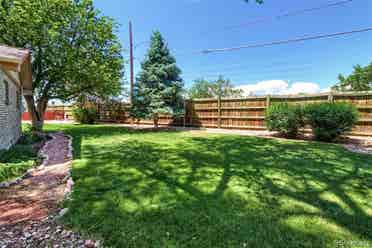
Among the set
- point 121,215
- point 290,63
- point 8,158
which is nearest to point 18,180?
point 8,158

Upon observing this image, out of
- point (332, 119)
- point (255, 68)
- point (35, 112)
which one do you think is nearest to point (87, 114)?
point (35, 112)

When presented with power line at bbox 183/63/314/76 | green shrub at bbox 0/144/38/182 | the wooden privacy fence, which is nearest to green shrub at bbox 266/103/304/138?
the wooden privacy fence

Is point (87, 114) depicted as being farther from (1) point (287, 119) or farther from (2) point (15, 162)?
(1) point (287, 119)

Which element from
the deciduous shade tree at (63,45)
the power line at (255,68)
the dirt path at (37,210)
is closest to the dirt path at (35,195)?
the dirt path at (37,210)

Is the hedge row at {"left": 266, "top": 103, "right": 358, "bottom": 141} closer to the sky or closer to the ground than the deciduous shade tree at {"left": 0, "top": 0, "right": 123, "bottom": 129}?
closer to the ground

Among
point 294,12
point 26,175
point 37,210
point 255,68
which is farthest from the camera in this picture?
point 255,68

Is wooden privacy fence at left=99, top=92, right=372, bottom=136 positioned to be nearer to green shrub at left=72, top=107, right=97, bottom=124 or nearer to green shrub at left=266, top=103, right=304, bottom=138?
green shrub at left=266, top=103, right=304, bottom=138

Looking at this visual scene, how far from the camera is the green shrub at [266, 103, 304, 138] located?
7.85m

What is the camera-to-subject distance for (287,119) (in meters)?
7.92

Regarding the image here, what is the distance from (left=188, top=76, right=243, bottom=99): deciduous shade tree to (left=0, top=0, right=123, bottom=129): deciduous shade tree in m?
22.0

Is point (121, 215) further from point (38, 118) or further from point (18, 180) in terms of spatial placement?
point (38, 118)

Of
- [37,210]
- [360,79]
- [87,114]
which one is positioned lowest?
[37,210]

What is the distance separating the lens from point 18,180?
3445 millimetres

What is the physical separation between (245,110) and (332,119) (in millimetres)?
4416
